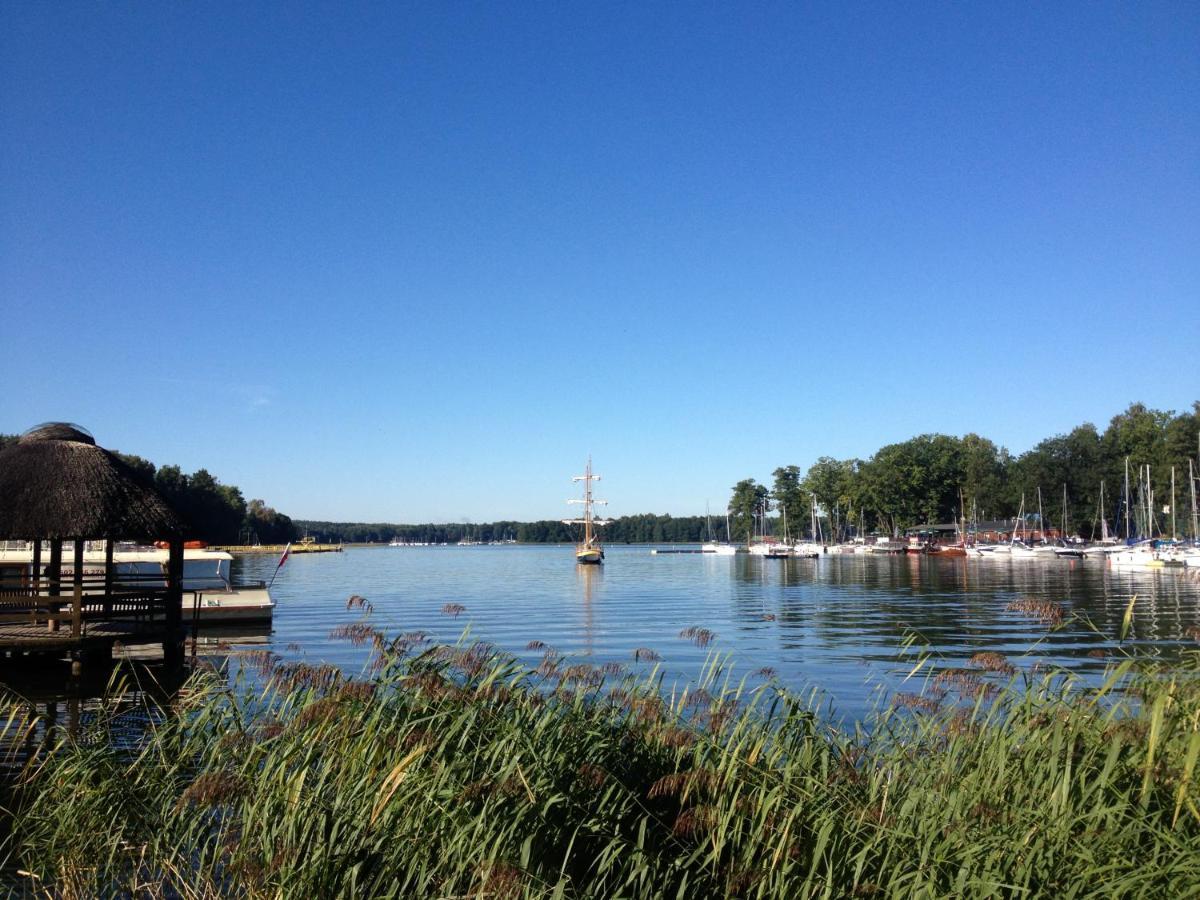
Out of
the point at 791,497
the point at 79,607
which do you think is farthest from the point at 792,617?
the point at 791,497

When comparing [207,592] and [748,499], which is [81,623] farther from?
[748,499]

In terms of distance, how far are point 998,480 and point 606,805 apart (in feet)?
482

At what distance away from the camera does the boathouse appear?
21203 millimetres

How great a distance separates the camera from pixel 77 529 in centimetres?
2136

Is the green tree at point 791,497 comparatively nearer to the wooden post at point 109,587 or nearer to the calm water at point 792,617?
the calm water at point 792,617

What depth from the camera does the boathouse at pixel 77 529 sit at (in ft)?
69.6

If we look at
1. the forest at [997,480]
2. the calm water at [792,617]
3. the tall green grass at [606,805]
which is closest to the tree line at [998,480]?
the forest at [997,480]

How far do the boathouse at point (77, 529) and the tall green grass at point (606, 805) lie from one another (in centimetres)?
1393

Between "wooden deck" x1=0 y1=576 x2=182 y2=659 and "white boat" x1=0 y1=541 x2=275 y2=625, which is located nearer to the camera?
"wooden deck" x1=0 y1=576 x2=182 y2=659

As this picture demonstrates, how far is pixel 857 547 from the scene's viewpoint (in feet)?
461

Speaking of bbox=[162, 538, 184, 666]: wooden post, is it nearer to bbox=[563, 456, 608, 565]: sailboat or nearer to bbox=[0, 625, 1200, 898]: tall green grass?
bbox=[0, 625, 1200, 898]: tall green grass

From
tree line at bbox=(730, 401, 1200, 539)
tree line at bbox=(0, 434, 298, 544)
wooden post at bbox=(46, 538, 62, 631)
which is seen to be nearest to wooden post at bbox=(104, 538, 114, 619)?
wooden post at bbox=(46, 538, 62, 631)

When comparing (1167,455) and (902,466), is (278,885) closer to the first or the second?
(1167,455)

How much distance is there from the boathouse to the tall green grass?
Answer: 548 inches
